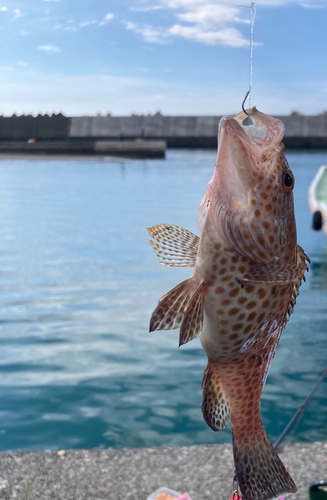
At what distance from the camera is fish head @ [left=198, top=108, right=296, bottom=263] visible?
47.3 inches

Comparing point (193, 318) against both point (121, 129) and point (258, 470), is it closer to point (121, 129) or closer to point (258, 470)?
point (258, 470)

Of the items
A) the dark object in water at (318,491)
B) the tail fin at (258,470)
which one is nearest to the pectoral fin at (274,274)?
the tail fin at (258,470)

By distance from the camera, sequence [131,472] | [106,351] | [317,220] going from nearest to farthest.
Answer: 1. [131,472]
2. [106,351]
3. [317,220]

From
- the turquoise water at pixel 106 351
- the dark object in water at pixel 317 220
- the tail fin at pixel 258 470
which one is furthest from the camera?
the dark object in water at pixel 317 220

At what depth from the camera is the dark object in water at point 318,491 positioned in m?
3.10

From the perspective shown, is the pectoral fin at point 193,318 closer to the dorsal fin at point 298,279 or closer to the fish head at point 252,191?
the fish head at point 252,191

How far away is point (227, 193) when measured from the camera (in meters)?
1.22

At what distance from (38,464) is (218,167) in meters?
3.63

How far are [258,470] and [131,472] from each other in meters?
2.94

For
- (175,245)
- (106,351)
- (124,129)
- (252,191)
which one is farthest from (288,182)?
(124,129)

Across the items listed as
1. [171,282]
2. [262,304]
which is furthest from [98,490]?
[171,282]

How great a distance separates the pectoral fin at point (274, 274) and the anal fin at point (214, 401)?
0.28m

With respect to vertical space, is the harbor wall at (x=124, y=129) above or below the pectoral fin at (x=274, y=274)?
above

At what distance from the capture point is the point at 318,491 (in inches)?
122
